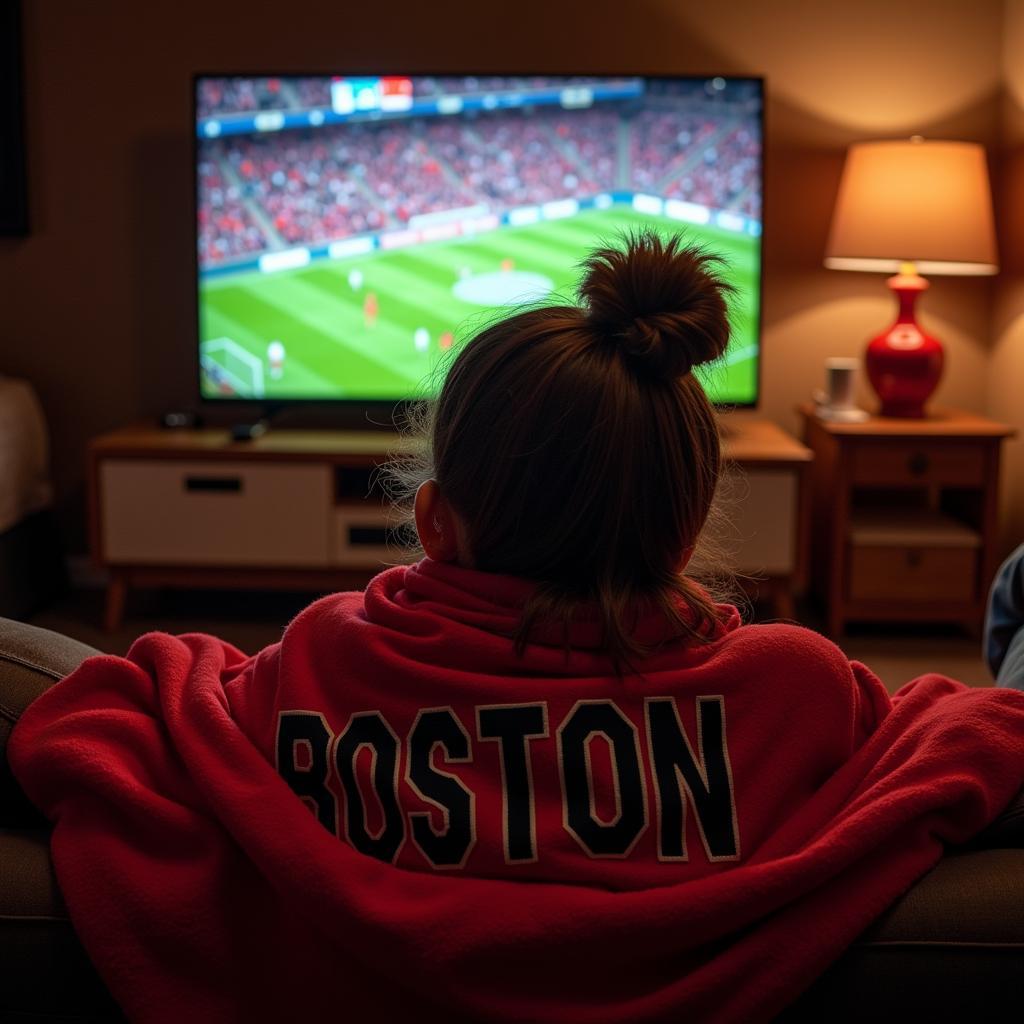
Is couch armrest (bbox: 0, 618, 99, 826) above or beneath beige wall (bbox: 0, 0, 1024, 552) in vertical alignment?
beneath

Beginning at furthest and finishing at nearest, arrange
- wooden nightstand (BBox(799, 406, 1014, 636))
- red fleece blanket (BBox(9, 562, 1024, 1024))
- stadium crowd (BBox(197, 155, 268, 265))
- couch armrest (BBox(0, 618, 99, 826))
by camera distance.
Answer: stadium crowd (BBox(197, 155, 268, 265)) < wooden nightstand (BBox(799, 406, 1014, 636)) < couch armrest (BBox(0, 618, 99, 826)) < red fleece blanket (BBox(9, 562, 1024, 1024))

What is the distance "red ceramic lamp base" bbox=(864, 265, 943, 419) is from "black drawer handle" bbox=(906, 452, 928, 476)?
8.9 inches

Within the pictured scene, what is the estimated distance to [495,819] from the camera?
3.03 feet

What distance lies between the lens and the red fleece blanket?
2.91 feet

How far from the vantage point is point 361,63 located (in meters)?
4.02

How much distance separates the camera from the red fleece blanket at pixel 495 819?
89cm

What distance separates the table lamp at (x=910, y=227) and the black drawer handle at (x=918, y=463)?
0.75 ft

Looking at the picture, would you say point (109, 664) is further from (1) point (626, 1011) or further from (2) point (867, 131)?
(2) point (867, 131)

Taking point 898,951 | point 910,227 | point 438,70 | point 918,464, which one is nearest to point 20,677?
point 898,951

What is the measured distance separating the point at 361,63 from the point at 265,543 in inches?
57.0

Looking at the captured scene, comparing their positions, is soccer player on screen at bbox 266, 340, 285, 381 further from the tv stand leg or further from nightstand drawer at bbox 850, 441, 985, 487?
nightstand drawer at bbox 850, 441, 985, 487

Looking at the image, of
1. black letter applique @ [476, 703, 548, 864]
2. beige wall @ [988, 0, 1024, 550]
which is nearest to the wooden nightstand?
beige wall @ [988, 0, 1024, 550]

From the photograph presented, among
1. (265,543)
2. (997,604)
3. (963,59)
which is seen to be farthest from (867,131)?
(997,604)

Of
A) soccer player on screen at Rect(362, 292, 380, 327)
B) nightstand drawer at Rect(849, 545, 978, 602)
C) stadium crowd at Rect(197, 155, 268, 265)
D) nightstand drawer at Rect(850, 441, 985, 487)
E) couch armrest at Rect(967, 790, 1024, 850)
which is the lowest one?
nightstand drawer at Rect(849, 545, 978, 602)
